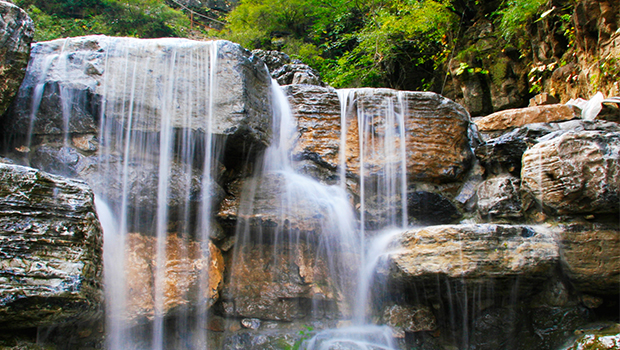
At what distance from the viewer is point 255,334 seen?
14.8ft

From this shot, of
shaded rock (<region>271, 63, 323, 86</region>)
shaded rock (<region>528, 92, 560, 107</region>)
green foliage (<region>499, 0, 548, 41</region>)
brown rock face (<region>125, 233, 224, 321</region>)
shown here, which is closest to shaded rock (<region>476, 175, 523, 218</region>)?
shaded rock (<region>528, 92, 560, 107</region>)

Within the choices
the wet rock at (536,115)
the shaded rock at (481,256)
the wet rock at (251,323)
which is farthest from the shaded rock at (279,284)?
the wet rock at (536,115)

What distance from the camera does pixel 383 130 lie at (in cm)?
591

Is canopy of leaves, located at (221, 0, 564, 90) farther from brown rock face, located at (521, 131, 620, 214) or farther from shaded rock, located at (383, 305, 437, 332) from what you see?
shaded rock, located at (383, 305, 437, 332)

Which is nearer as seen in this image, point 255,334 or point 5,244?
point 5,244

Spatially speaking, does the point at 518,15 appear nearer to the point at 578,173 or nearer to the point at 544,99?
the point at 544,99

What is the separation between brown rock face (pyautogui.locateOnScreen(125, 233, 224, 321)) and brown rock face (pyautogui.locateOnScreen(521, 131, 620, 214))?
4087 millimetres

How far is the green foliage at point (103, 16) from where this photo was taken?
12.7 m

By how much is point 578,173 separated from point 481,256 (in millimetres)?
1508

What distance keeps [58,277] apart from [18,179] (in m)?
0.87

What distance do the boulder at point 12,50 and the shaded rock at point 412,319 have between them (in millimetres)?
5012

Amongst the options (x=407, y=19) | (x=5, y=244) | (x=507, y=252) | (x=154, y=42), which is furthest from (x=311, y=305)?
(x=407, y=19)

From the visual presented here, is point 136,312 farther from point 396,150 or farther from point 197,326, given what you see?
point 396,150

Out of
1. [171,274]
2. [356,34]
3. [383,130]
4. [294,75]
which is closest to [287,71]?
[294,75]
